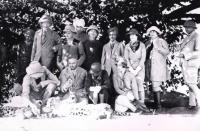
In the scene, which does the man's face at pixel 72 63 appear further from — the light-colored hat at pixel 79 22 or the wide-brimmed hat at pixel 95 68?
the light-colored hat at pixel 79 22

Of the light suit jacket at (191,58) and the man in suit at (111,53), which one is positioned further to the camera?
the man in suit at (111,53)

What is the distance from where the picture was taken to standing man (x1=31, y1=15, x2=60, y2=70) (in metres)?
8.55

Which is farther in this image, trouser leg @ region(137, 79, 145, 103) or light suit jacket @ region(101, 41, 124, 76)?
light suit jacket @ region(101, 41, 124, 76)

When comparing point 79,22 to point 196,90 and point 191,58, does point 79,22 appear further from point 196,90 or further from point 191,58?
point 196,90

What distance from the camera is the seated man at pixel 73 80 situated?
8.11 metres

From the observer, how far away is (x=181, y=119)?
7.25 meters

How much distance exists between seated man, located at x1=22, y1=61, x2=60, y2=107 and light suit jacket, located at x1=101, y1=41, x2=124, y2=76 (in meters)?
0.96

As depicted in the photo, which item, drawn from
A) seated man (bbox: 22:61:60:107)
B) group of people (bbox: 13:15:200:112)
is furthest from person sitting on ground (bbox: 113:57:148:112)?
seated man (bbox: 22:61:60:107)

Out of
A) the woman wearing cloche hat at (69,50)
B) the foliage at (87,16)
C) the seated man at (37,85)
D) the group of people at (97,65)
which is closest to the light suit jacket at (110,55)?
the group of people at (97,65)

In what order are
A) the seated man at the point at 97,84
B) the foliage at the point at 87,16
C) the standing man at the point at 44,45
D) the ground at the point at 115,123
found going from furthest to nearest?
the foliage at the point at 87,16 < the standing man at the point at 44,45 < the seated man at the point at 97,84 < the ground at the point at 115,123

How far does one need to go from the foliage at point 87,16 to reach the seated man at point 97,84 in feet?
3.64

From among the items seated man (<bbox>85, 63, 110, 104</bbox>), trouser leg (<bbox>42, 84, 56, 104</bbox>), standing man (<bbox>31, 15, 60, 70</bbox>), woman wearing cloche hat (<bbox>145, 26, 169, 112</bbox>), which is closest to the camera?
seated man (<bbox>85, 63, 110, 104</bbox>)

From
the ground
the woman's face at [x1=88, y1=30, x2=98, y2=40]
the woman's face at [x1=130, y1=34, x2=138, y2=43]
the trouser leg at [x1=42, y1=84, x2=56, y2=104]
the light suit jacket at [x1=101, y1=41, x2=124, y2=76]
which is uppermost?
the woman's face at [x1=88, y1=30, x2=98, y2=40]

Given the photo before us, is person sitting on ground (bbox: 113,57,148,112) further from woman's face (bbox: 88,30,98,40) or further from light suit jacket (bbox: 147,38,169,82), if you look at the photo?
woman's face (bbox: 88,30,98,40)
